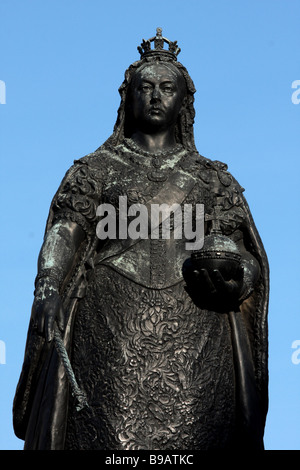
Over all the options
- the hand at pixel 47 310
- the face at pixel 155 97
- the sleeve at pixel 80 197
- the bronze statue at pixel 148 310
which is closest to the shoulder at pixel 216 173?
the bronze statue at pixel 148 310

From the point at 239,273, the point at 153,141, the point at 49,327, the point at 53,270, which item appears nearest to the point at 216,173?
the point at 153,141

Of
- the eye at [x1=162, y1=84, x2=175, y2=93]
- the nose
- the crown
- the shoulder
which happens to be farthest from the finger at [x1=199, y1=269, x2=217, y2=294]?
the crown

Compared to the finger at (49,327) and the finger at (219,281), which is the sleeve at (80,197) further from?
the finger at (219,281)

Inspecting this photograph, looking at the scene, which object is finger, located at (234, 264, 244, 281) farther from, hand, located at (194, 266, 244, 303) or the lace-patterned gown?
the lace-patterned gown

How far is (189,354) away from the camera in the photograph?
17188 mm

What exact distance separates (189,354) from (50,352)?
1615 millimetres

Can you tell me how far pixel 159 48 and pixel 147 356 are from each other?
4.07 meters

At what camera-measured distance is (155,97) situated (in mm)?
18312

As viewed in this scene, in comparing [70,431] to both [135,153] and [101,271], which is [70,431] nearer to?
[101,271]

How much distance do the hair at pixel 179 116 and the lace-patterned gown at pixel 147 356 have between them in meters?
0.98

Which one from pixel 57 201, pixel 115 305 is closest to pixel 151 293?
pixel 115 305

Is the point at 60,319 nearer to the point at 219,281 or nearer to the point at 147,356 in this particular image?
the point at 147,356

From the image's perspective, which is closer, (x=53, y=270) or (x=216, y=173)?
(x=53, y=270)
